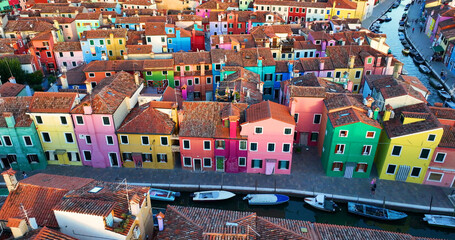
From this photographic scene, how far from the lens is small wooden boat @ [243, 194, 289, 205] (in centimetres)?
3631

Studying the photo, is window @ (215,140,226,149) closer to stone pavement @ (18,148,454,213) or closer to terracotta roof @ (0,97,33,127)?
stone pavement @ (18,148,454,213)

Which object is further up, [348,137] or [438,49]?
[348,137]

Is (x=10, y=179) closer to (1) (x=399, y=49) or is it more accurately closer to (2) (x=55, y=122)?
(2) (x=55, y=122)

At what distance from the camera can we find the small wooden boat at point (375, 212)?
34.5m

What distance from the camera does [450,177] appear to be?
37281 mm

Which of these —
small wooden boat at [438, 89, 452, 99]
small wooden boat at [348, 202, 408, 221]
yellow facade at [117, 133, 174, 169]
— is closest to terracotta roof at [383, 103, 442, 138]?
small wooden boat at [348, 202, 408, 221]

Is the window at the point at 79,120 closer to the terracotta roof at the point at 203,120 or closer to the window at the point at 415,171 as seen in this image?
the terracotta roof at the point at 203,120

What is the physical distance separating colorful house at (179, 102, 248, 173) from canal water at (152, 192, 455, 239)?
A: 4021mm

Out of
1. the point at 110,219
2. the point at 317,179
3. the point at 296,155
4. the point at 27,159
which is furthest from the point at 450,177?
the point at 27,159

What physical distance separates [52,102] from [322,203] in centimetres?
3247

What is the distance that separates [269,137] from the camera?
37500mm

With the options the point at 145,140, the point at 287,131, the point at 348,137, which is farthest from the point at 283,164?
the point at 145,140

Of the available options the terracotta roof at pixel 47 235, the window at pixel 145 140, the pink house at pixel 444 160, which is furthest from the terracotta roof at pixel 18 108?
the pink house at pixel 444 160

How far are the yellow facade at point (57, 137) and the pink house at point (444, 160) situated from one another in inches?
1635
